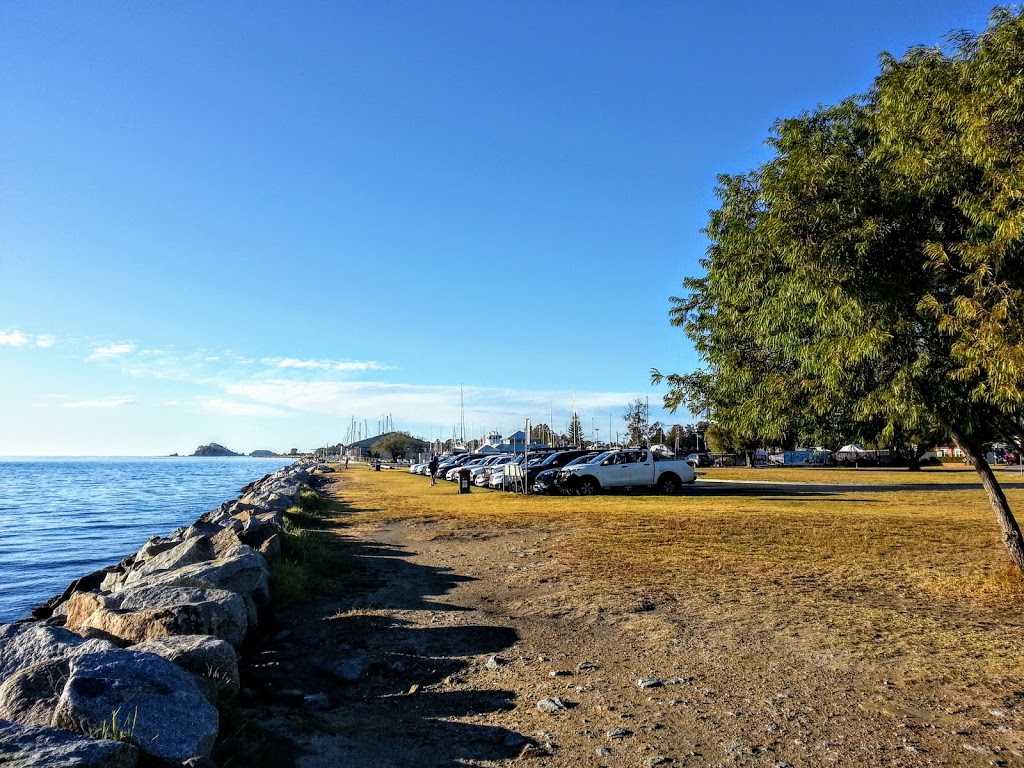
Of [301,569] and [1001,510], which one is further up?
[1001,510]

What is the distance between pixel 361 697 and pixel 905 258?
682 cm

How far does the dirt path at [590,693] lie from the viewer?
4.59m

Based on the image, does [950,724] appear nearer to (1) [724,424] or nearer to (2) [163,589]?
(1) [724,424]

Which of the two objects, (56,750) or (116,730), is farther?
(116,730)

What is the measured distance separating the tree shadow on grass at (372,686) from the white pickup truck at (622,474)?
57.8ft

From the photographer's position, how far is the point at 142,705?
4230mm

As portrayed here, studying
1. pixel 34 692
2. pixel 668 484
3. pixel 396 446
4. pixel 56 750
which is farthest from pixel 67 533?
pixel 396 446

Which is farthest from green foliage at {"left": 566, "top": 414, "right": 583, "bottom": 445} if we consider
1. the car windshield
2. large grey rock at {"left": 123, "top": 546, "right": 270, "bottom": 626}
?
large grey rock at {"left": 123, "top": 546, "right": 270, "bottom": 626}

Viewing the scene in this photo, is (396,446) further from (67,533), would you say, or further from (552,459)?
(67,533)

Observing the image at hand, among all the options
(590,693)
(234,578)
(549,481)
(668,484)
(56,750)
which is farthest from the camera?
(549,481)

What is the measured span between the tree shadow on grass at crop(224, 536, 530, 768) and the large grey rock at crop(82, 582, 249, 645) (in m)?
0.46

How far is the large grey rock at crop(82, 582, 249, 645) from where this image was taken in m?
6.38

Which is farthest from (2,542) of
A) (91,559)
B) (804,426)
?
(804,426)

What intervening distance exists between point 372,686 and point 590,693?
188 cm
